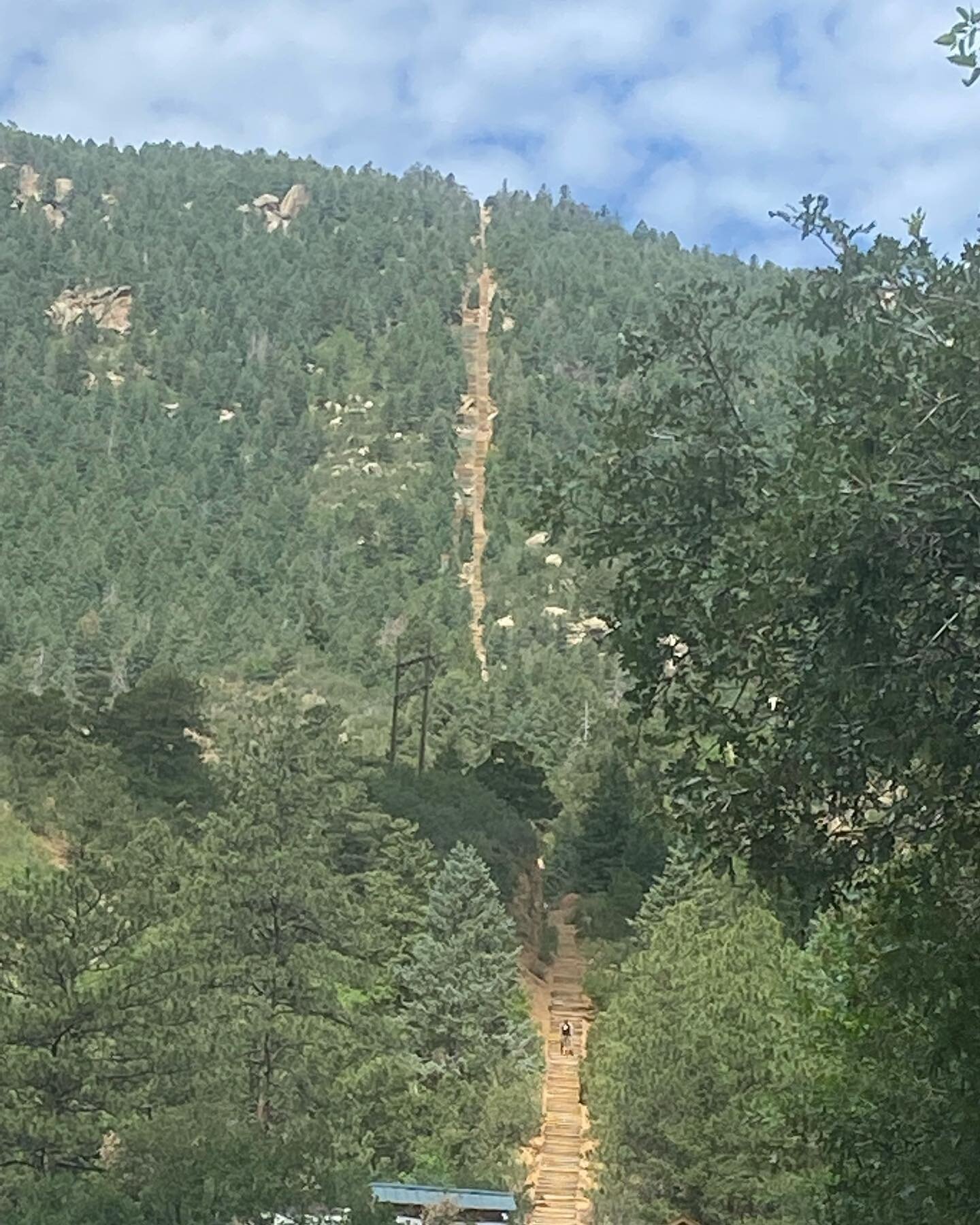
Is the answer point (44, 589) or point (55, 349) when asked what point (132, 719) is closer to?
point (44, 589)

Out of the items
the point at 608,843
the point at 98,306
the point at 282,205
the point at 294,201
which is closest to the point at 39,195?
the point at 282,205

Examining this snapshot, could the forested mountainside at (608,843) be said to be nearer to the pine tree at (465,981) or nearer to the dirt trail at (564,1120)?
the pine tree at (465,981)

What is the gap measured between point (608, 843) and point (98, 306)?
310 feet

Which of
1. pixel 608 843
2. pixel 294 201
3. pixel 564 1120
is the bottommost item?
pixel 564 1120

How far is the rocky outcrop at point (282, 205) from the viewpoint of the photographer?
149250 millimetres

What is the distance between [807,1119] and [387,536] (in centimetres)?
7950

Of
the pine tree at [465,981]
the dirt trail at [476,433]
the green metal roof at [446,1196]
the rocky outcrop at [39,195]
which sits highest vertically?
the rocky outcrop at [39,195]

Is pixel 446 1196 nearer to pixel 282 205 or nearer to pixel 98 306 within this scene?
pixel 98 306

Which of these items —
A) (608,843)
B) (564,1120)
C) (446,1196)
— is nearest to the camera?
(446,1196)

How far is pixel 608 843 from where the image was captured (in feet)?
161

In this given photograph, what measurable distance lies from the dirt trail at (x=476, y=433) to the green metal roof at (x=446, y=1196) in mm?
49664

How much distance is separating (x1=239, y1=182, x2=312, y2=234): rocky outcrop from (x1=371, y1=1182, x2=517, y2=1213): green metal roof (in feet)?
448

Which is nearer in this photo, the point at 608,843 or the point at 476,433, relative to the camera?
the point at 608,843

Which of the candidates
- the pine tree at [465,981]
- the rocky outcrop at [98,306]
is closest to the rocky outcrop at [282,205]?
the rocky outcrop at [98,306]
